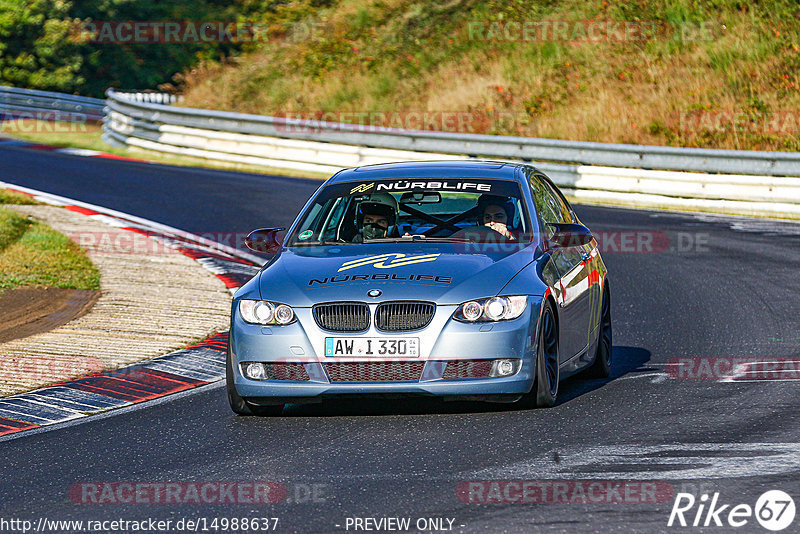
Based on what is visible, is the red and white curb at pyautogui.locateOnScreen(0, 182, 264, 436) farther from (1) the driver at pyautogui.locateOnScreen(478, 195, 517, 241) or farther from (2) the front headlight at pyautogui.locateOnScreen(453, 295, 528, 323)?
(2) the front headlight at pyautogui.locateOnScreen(453, 295, 528, 323)

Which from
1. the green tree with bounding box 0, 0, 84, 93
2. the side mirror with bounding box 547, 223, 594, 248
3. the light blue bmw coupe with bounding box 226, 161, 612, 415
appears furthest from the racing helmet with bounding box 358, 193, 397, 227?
the green tree with bounding box 0, 0, 84, 93

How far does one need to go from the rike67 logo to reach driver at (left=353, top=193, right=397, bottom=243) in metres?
3.74

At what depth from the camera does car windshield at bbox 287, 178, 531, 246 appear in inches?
348

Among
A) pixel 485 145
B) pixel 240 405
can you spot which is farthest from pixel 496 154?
pixel 240 405

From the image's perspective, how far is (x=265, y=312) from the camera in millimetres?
7832

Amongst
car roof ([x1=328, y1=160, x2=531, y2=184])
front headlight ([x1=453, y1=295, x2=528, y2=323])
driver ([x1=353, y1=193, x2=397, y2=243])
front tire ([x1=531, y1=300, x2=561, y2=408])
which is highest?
car roof ([x1=328, y1=160, x2=531, y2=184])

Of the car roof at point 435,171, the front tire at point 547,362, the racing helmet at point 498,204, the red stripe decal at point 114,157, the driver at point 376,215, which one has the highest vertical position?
the car roof at point 435,171

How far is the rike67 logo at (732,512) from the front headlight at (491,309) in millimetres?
2097

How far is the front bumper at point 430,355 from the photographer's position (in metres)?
7.52

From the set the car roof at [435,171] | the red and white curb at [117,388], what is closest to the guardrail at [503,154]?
the car roof at [435,171]

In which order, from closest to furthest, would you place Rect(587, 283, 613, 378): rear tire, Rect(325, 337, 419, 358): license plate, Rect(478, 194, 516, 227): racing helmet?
Rect(325, 337, 419, 358): license plate
Rect(478, 194, 516, 227): racing helmet
Rect(587, 283, 613, 378): rear tire

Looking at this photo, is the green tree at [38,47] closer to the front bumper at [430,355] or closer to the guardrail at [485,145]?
the guardrail at [485,145]

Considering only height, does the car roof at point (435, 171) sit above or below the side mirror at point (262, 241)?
above

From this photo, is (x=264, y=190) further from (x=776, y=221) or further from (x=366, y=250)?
(x=366, y=250)
